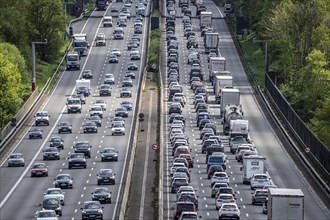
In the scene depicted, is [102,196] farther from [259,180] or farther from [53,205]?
[259,180]

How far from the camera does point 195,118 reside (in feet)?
527

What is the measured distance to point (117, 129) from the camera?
480 ft

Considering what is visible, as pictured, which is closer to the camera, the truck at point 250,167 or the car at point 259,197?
the car at point 259,197

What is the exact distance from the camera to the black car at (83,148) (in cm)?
13162

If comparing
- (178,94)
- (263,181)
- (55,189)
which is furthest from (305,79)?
(55,189)

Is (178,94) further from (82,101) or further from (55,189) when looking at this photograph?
(55,189)

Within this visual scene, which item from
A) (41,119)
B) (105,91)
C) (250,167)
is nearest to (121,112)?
(41,119)

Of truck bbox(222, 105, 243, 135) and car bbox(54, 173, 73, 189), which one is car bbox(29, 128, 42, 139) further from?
car bbox(54, 173, 73, 189)

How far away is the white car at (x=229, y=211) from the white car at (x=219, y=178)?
48.1 feet

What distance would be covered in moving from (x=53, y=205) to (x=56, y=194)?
4.59m

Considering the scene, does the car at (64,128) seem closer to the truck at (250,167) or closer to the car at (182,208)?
the truck at (250,167)

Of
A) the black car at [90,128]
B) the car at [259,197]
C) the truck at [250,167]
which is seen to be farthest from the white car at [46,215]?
the black car at [90,128]

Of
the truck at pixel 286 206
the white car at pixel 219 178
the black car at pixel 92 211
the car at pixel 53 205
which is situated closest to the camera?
the truck at pixel 286 206

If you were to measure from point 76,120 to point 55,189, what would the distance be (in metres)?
51.7
